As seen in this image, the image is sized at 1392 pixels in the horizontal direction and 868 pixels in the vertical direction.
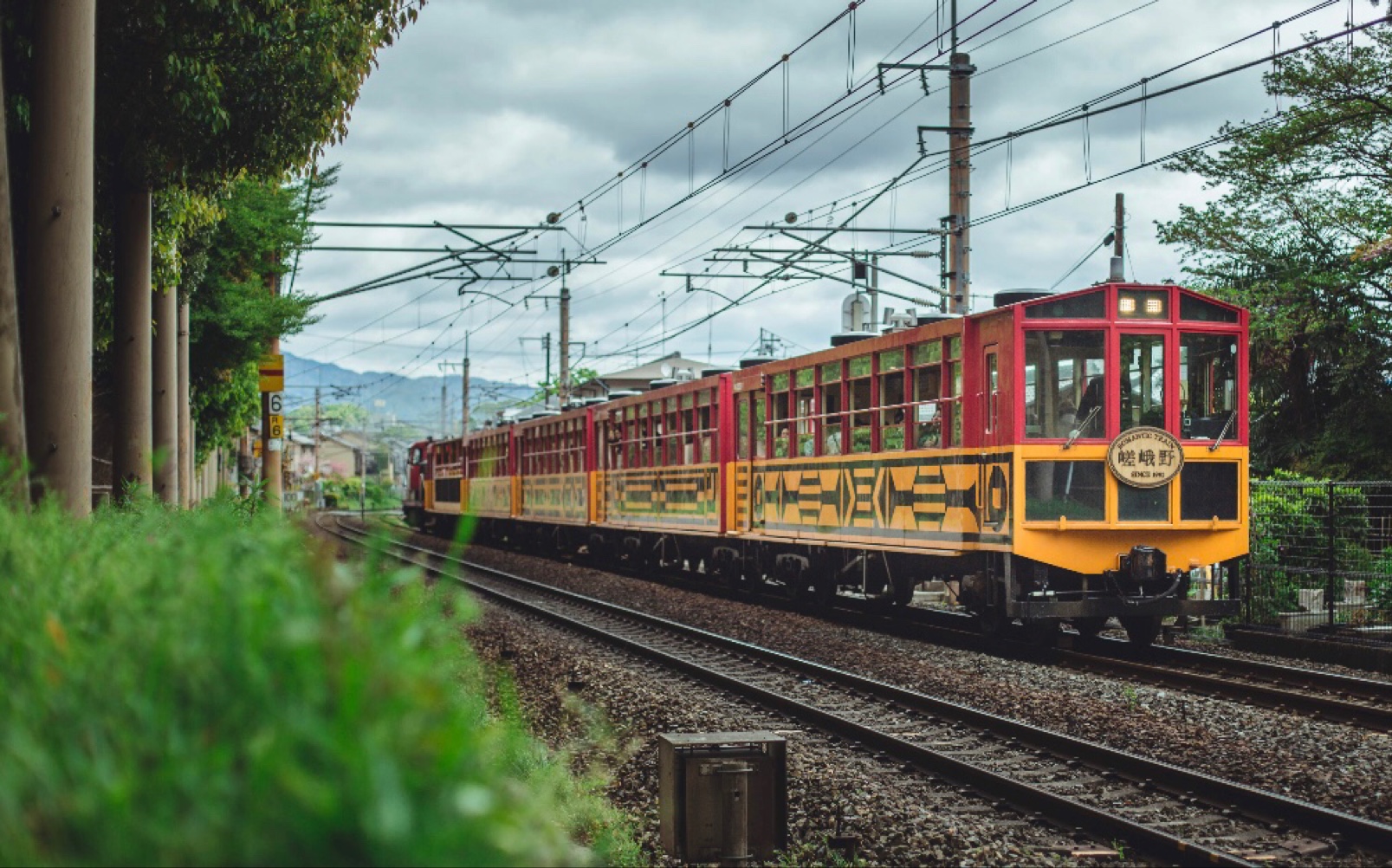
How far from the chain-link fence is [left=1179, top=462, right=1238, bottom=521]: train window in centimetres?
103

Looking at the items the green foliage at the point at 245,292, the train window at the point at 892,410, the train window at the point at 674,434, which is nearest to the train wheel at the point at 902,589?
the train window at the point at 892,410

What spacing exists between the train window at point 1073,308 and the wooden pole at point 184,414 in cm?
1090

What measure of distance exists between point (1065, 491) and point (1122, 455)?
61 centimetres

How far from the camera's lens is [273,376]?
75.5 ft

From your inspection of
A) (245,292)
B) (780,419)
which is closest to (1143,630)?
(780,419)

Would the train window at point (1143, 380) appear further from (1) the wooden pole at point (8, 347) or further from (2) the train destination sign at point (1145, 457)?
(1) the wooden pole at point (8, 347)

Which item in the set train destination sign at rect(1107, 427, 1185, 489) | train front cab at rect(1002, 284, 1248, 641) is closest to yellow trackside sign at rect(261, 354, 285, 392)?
train front cab at rect(1002, 284, 1248, 641)

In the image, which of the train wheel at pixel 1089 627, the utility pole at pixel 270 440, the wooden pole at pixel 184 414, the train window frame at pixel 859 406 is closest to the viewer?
Result: the train wheel at pixel 1089 627

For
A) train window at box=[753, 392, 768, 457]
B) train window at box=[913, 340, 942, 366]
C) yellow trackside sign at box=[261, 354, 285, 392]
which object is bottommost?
train window at box=[753, 392, 768, 457]

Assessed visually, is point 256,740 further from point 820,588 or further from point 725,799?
point 820,588

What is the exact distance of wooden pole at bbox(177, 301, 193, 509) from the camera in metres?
19.6

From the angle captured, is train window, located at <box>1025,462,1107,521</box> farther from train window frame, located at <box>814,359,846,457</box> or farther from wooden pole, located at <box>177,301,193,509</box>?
wooden pole, located at <box>177,301,193,509</box>

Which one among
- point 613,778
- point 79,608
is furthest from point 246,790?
point 613,778

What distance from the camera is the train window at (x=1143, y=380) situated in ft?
43.3
